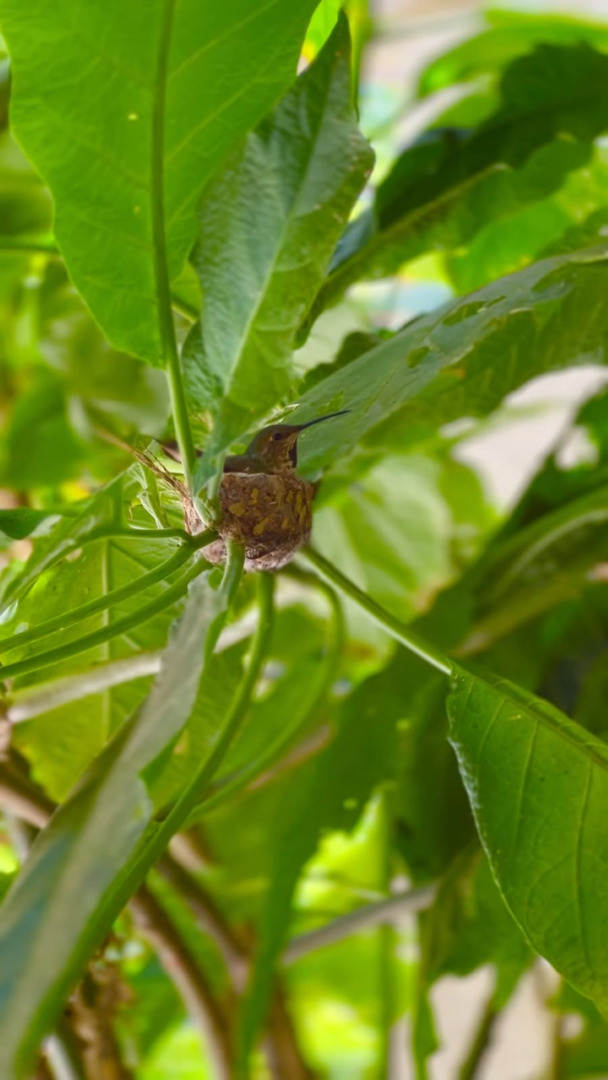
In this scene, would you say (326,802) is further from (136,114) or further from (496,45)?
(496,45)

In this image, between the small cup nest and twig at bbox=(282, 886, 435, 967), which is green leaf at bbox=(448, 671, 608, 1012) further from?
twig at bbox=(282, 886, 435, 967)

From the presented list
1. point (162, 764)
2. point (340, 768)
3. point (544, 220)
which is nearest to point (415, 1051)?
point (340, 768)

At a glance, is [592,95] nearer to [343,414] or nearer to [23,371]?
[343,414]

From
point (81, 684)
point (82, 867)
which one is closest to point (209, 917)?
point (81, 684)

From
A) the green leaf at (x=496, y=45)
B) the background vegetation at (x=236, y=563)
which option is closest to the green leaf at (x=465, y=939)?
the background vegetation at (x=236, y=563)

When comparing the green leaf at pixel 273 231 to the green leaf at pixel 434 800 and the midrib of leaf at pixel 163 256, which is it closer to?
the midrib of leaf at pixel 163 256

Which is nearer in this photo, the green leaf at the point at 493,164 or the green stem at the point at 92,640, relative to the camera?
the green stem at the point at 92,640

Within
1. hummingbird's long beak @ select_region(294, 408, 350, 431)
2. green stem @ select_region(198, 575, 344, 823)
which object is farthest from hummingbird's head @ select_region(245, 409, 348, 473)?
green stem @ select_region(198, 575, 344, 823)

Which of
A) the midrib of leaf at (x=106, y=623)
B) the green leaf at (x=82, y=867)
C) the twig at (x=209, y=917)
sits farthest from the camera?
the twig at (x=209, y=917)
